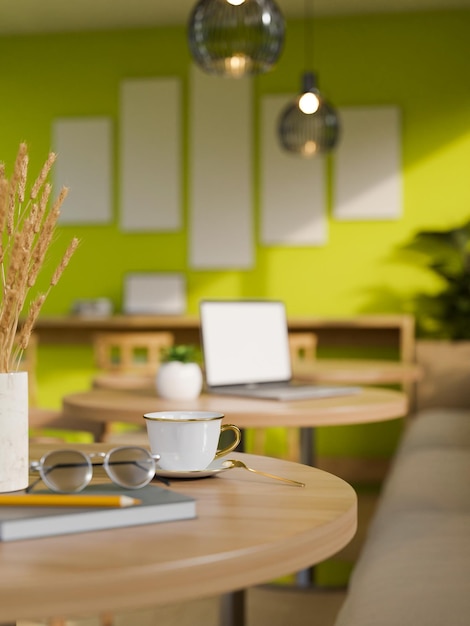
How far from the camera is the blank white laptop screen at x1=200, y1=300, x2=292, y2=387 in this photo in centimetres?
254

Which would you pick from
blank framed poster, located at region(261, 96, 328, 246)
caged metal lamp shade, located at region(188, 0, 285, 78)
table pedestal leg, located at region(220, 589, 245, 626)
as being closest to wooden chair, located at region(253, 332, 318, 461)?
blank framed poster, located at region(261, 96, 328, 246)

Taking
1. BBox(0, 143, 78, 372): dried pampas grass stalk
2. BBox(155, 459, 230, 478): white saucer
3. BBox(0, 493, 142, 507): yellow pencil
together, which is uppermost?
BBox(0, 143, 78, 372): dried pampas grass stalk

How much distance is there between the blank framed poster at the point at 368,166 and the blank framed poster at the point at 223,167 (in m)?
0.62

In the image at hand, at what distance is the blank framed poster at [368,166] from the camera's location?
20.3 ft

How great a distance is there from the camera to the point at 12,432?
3.63ft

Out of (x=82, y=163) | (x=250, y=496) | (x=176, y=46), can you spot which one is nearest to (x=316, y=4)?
(x=176, y=46)

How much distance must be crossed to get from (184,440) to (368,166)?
523 centimetres

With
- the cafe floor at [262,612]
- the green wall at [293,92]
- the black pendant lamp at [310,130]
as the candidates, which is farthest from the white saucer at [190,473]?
the green wall at [293,92]

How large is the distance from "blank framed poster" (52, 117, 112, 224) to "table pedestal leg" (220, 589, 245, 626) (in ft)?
15.4

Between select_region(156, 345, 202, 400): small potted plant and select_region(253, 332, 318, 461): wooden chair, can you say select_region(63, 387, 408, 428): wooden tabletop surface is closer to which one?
select_region(156, 345, 202, 400): small potted plant

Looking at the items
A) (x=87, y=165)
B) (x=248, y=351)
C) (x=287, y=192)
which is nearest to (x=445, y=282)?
(x=287, y=192)

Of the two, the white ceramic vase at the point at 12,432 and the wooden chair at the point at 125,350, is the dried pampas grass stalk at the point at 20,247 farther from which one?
the wooden chair at the point at 125,350

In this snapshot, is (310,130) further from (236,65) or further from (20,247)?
(20,247)

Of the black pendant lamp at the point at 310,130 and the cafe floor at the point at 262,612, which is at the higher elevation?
the black pendant lamp at the point at 310,130
